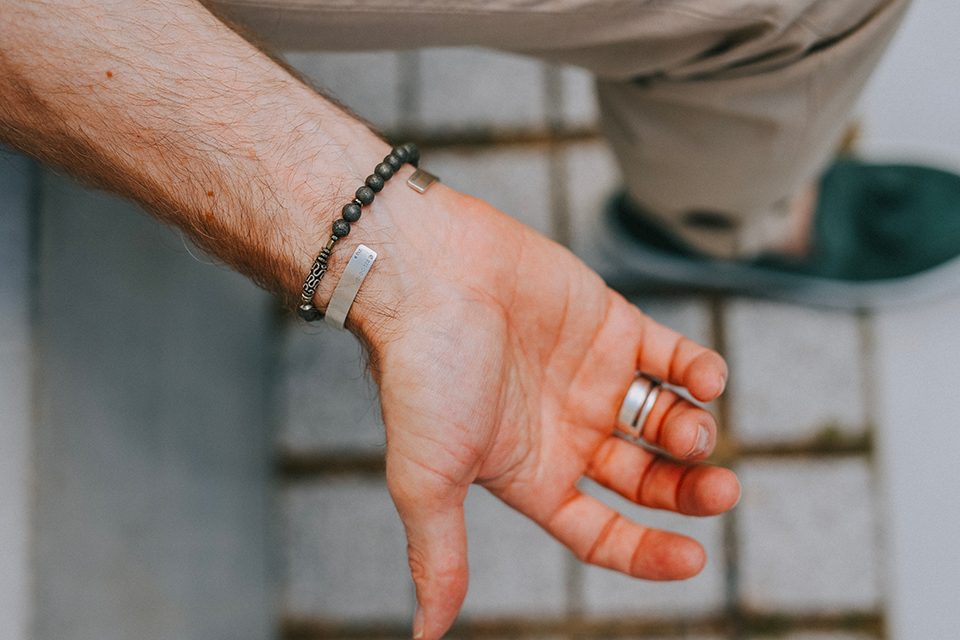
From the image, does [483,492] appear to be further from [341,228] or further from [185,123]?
[185,123]

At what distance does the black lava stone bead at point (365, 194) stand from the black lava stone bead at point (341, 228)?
3cm

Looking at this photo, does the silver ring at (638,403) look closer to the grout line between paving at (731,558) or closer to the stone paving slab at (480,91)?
the grout line between paving at (731,558)

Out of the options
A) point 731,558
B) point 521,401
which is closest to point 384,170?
point 521,401

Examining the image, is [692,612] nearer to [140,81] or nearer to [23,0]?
[140,81]

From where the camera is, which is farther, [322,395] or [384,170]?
[322,395]

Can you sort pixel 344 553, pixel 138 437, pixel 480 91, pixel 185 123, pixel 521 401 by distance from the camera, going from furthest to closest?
pixel 480 91
pixel 344 553
pixel 138 437
pixel 521 401
pixel 185 123

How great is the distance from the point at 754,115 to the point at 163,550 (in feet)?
3.67

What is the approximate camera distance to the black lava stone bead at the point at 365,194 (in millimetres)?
919

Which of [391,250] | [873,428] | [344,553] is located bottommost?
[344,553]

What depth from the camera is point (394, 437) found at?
0.91 meters

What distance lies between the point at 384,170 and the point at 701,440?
1.63ft

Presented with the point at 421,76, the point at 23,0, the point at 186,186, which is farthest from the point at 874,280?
the point at 23,0

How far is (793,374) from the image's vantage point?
5.57 ft

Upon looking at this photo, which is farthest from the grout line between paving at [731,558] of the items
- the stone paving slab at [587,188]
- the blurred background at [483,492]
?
the stone paving slab at [587,188]
